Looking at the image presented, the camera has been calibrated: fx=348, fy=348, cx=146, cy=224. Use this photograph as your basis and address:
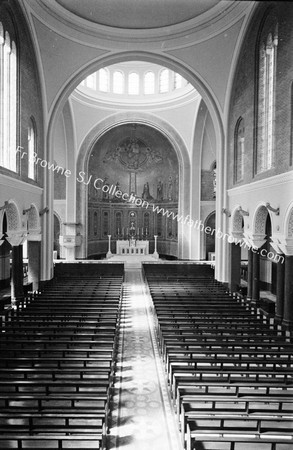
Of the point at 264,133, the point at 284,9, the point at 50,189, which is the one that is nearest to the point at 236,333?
the point at 264,133

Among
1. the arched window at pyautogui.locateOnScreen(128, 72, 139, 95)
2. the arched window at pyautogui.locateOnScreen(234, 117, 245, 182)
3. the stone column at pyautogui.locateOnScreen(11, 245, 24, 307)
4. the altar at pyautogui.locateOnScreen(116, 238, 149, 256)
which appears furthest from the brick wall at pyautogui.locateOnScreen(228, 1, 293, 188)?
the arched window at pyautogui.locateOnScreen(128, 72, 139, 95)

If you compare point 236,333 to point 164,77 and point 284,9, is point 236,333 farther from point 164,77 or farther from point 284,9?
point 164,77

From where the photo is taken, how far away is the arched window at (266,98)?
53.0ft

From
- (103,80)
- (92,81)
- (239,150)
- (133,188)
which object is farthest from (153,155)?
(239,150)

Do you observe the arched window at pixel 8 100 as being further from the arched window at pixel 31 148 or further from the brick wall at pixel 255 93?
the brick wall at pixel 255 93

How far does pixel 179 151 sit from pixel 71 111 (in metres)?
10.7

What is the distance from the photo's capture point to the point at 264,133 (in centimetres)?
1728

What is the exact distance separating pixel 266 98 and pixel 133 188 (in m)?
23.1

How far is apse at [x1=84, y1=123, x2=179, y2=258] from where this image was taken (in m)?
36.1

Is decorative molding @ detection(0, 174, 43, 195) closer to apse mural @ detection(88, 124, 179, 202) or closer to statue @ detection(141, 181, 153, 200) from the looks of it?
apse mural @ detection(88, 124, 179, 202)

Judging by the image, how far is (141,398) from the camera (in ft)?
28.4

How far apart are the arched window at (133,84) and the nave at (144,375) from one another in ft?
76.7

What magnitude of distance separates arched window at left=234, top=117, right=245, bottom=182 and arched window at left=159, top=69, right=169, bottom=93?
14.6 meters

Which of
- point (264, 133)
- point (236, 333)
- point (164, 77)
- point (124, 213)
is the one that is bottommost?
point (236, 333)
